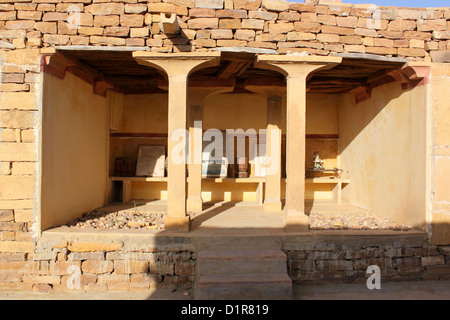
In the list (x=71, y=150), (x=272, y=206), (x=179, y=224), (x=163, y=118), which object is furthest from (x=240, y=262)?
(x=163, y=118)

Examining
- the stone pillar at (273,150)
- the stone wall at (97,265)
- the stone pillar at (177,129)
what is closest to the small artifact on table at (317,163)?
the stone pillar at (273,150)

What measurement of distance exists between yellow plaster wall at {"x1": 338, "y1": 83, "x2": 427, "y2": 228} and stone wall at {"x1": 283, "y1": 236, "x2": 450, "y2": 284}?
1.71 ft

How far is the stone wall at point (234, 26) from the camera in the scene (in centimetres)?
479

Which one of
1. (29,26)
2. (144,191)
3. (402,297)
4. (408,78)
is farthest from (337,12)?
(144,191)

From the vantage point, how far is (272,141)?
6965mm

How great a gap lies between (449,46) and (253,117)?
164 inches

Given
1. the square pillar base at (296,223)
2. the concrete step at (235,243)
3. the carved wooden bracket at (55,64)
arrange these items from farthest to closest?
the square pillar base at (296,223) < the carved wooden bracket at (55,64) < the concrete step at (235,243)

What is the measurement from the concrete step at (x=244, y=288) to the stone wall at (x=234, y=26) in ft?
11.0

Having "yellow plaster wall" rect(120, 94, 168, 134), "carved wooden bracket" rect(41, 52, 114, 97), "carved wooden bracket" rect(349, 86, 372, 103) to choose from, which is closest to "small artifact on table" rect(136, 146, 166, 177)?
"yellow plaster wall" rect(120, 94, 168, 134)

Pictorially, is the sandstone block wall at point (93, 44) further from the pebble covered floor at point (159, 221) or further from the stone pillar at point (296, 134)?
the pebble covered floor at point (159, 221)

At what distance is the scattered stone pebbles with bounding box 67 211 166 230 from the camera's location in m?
5.32

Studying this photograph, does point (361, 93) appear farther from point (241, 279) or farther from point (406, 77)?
point (241, 279)

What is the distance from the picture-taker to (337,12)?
5.07 meters
